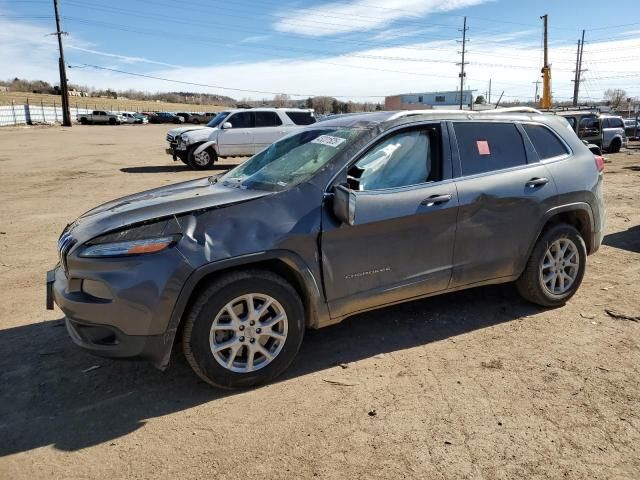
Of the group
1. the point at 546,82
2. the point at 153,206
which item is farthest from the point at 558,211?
the point at 546,82

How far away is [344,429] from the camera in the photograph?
2.97 m

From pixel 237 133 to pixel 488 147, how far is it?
42.6 ft

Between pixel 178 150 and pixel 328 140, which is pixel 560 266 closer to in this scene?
pixel 328 140

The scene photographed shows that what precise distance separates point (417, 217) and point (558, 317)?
5.80ft

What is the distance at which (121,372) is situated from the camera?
3.67 metres

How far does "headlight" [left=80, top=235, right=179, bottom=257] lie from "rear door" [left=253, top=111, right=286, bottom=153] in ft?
44.6

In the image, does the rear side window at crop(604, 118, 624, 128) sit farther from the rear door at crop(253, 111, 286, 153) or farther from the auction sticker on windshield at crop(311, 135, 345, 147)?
the auction sticker on windshield at crop(311, 135, 345, 147)

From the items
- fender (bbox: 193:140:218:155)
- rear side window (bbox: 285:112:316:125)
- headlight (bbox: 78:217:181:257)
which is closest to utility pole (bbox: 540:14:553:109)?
rear side window (bbox: 285:112:316:125)

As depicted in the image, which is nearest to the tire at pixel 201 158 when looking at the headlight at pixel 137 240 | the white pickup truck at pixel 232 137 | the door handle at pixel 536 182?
the white pickup truck at pixel 232 137

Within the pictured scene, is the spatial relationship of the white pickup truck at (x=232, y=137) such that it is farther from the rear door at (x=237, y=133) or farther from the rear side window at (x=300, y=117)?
the rear side window at (x=300, y=117)

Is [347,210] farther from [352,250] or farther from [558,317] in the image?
[558,317]

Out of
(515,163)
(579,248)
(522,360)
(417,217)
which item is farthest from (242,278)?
(579,248)

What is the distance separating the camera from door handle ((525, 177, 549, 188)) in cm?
432

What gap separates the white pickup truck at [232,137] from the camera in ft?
53.7
